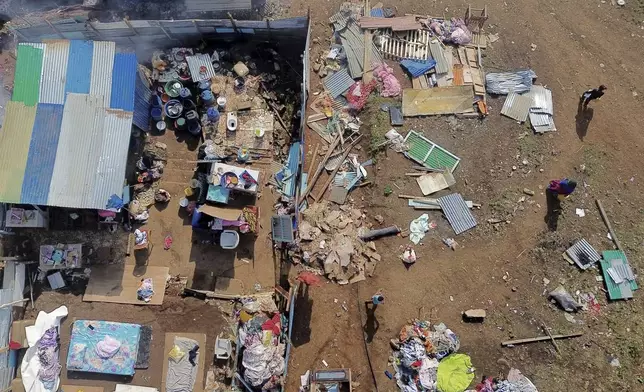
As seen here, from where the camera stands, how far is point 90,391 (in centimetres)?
1636

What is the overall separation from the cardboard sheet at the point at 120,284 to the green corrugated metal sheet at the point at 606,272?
639 inches

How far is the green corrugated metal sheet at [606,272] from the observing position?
1656cm

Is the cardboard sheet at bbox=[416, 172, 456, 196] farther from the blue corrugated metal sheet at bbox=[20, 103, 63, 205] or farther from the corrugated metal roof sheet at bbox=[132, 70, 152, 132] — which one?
the blue corrugated metal sheet at bbox=[20, 103, 63, 205]

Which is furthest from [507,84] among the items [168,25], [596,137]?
[168,25]

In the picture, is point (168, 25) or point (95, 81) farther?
point (168, 25)

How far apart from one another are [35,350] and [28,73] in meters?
9.86

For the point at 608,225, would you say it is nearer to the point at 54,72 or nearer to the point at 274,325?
the point at 274,325

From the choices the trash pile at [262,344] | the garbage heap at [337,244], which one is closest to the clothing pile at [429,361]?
the garbage heap at [337,244]

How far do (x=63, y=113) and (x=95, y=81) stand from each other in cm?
157

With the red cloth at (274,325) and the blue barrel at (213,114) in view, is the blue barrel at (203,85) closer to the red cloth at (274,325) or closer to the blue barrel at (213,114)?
the blue barrel at (213,114)

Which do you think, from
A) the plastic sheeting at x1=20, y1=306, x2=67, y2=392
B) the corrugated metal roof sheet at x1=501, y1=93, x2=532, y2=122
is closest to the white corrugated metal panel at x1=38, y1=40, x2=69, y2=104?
the plastic sheeting at x1=20, y1=306, x2=67, y2=392

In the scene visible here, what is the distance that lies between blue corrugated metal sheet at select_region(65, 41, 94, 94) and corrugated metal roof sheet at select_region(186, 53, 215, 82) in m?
3.67

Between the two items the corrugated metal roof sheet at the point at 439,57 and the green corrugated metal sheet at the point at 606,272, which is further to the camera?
the corrugated metal roof sheet at the point at 439,57

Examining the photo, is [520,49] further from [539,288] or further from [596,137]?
[539,288]
